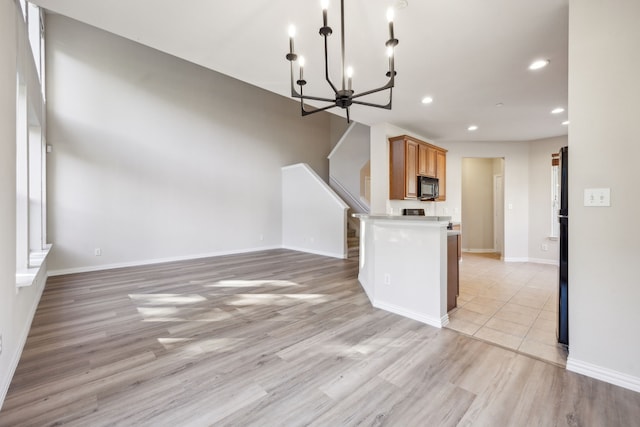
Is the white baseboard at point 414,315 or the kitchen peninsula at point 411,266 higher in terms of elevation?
the kitchen peninsula at point 411,266

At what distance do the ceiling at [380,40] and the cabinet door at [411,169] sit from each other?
109cm

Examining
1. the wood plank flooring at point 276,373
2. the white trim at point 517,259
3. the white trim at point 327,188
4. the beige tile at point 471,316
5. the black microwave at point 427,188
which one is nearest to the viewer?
the wood plank flooring at point 276,373

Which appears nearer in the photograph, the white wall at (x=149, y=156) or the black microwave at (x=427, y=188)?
the white wall at (x=149, y=156)

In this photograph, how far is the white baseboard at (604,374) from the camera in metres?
1.70

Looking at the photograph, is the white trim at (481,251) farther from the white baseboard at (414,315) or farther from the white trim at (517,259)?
the white baseboard at (414,315)

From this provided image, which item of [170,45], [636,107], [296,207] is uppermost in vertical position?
[170,45]

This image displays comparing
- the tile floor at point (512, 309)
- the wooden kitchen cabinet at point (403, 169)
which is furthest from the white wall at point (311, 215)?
the tile floor at point (512, 309)

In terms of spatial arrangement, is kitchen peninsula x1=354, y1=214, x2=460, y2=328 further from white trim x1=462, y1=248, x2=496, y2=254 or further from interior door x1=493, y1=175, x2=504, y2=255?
interior door x1=493, y1=175, x2=504, y2=255

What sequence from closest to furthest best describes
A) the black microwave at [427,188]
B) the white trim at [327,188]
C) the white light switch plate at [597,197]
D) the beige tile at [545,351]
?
1. the white light switch plate at [597,197]
2. the beige tile at [545,351]
3. the black microwave at [427,188]
4. the white trim at [327,188]

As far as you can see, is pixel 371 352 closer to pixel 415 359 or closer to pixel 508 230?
pixel 415 359

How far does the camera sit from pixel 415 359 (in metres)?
2.04

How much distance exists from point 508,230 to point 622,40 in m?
5.03

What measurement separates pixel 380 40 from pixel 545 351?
2838mm

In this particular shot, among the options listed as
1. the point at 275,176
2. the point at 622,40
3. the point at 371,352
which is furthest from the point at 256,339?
the point at 275,176
